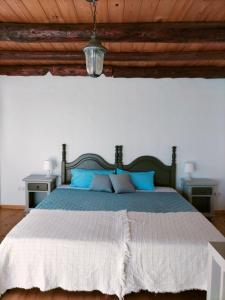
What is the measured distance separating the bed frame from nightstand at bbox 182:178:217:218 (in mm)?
284

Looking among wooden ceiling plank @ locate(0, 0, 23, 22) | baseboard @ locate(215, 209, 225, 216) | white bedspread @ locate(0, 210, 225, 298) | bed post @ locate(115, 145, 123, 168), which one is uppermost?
wooden ceiling plank @ locate(0, 0, 23, 22)

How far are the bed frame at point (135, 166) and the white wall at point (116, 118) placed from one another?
0.10 m

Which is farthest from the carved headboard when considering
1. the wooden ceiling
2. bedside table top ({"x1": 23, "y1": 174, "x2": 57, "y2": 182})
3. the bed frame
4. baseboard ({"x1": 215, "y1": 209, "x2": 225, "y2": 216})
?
the wooden ceiling

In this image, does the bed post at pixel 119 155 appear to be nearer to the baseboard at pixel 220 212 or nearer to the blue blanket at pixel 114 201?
the blue blanket at pixel 114 201

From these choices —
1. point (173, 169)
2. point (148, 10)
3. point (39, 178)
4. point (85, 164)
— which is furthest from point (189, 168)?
point (148, 10)

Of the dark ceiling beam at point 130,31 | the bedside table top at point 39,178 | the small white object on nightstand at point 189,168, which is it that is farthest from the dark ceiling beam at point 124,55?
the bedside table top at point 39,178

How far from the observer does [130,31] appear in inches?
106

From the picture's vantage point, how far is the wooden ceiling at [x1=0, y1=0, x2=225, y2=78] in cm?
234

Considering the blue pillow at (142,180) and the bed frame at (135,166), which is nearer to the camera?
the blue pillow at (142,180)

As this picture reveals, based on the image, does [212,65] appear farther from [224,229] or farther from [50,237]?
[50,237]

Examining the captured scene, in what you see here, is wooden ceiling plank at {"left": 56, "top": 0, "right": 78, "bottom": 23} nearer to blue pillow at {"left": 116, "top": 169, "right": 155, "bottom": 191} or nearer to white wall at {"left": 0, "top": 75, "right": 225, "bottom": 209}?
white wall at {"left": 0, "top": 75, "right": 225, "bottom": 209}

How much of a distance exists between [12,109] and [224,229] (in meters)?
3.71

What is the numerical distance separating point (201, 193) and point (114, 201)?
1525mm

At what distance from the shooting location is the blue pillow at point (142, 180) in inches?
162
